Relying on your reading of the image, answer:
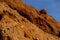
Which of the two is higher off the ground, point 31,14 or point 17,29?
point 31,14

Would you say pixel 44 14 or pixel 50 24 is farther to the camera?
pixel 44 14

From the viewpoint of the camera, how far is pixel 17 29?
84.6 feet

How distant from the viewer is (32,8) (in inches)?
1576

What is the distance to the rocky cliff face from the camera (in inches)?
979

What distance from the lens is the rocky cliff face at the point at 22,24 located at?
81.6 ft

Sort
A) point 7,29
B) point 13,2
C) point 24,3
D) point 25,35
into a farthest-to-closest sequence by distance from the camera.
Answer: point 24,3
point 13,2
point 25,35
point 7,29

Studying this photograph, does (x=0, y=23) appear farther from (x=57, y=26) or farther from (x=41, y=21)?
(x=57, y=26)

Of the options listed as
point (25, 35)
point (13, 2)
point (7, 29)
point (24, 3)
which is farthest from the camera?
point (24, 3)

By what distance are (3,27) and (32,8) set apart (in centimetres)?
1563

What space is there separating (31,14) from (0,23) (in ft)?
39.0

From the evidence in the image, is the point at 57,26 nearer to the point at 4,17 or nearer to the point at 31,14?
the point at 31,14

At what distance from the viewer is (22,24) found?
92.3 ft

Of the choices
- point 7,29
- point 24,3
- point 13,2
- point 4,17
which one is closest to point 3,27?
point 7,29

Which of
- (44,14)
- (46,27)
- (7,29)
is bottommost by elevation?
(7,29)
